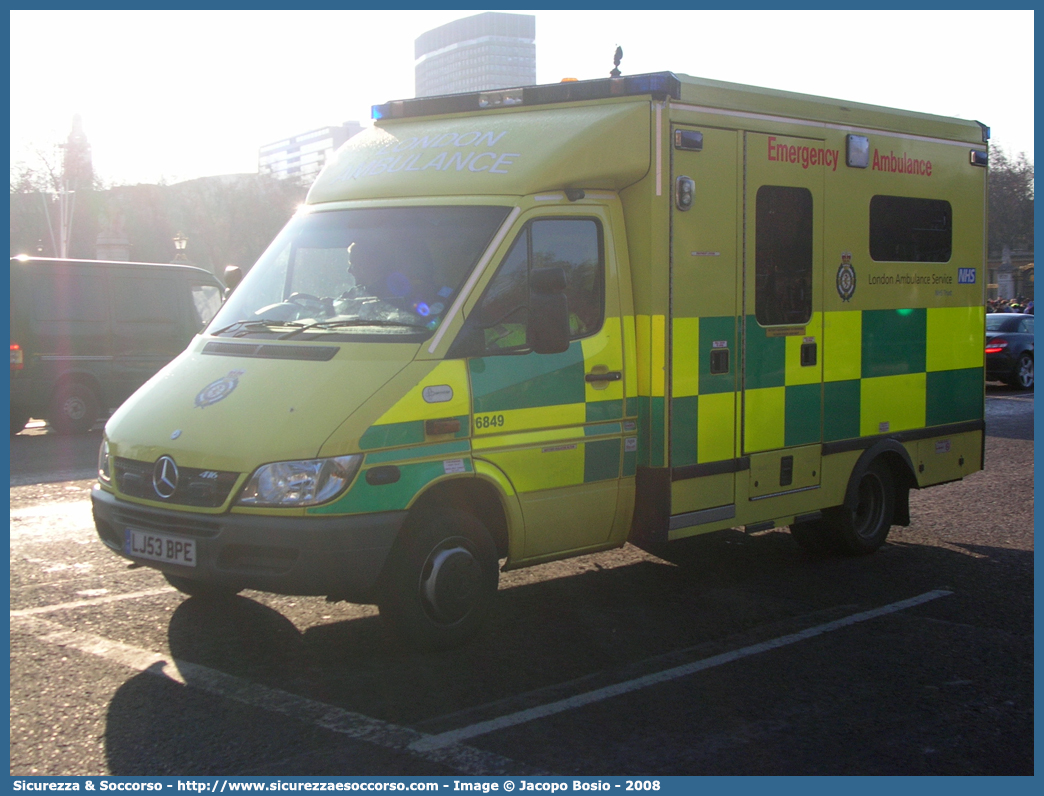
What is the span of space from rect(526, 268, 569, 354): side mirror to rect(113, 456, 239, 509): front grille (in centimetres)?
158

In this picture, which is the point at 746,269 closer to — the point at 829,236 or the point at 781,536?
the point at 829,236

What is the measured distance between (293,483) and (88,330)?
34.4 feet

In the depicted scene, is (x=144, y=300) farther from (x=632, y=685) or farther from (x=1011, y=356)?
(x=1011, y=356)

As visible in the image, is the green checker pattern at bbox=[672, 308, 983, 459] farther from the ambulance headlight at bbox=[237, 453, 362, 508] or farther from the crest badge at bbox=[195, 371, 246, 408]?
the crest badge at bbox=[195, 371, 246, 408]

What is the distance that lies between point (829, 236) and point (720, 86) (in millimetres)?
1342

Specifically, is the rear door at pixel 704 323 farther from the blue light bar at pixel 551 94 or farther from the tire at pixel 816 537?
the tire at pixel 816 537

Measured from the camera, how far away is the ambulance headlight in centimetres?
→ 494

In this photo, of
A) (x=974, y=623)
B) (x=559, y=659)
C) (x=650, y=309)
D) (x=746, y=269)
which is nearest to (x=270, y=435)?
(x=559, y=659)

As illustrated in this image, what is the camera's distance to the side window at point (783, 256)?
22.3ft

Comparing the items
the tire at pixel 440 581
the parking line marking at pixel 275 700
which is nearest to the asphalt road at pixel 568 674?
the parking line marking at pixel 275 700

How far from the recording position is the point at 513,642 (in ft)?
18.5

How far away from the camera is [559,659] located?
5.38 meters

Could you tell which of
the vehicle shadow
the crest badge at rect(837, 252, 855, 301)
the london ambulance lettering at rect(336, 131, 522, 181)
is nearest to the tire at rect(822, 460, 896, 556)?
the vehicle shadow

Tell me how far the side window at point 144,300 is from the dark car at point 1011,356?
51.1 feet
